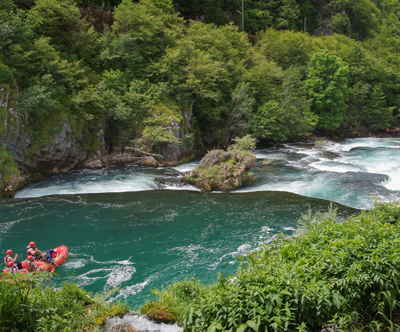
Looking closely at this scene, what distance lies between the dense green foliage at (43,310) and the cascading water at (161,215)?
326 centimetres

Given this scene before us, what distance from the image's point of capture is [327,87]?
36.0 m

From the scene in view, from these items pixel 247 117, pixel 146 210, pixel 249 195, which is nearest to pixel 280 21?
pixel 247 117

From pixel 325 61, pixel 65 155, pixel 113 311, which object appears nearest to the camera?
pixel 113 311

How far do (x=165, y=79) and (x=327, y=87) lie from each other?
19441mm

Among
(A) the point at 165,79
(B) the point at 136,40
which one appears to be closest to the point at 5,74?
(B) the point at 136,40

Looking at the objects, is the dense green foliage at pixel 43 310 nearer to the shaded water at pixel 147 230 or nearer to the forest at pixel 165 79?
the shaded water at pixel 147 230

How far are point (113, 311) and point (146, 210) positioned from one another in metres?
10.4

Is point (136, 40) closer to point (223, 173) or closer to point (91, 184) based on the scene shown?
point (91, 184)

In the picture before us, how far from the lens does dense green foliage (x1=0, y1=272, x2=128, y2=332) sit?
4.81m

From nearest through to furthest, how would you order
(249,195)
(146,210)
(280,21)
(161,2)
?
1. (146,210)
2. (249,195)
3. (161,2)
4. (280,21)

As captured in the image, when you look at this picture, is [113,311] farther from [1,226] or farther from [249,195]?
[249,195]

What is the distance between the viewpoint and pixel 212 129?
31234 mm

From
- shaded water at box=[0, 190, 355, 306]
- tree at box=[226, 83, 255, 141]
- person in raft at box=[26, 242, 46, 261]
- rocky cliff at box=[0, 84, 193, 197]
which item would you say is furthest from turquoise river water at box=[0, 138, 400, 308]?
tree at box=[226, 83, 255, 141]

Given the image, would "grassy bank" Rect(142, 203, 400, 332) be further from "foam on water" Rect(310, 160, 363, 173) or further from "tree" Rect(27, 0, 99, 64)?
"tree" Rect(27, 0, 99, 64)
